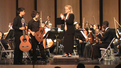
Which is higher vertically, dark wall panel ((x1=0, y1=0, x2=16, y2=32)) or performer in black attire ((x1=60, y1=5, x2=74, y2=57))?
dark wall panel ((x1=0, y1=0, x2=16, y2=32))

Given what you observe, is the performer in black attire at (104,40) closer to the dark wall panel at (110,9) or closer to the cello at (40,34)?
the cello at (40,34)

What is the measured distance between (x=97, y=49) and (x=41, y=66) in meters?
2.31

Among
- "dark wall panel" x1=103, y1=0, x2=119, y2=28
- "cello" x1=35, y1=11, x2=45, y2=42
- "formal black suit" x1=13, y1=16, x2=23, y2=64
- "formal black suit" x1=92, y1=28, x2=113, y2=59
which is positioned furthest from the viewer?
"dark wall panel" x1=103, y1=0, x2=119, y2=28

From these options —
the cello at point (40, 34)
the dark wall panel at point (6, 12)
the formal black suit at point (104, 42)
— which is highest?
the dark wall panel at point (6, 12)

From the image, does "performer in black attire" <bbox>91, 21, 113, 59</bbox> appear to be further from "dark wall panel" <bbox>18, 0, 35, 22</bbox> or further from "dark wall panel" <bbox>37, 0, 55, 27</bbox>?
"dark wall panel" <bbox>18, 0, 35, 22</bbox>

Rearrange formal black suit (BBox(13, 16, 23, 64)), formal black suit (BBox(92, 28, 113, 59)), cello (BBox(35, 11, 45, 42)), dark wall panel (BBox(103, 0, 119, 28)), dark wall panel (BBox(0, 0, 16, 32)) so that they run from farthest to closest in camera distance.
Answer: dark wall panel (BBox(103, 0, 119, 28))
dark wall panel (BBox(0, 0, 16, 32))
formal black suit (BBox(92, 28, 113, 59))
cello (BBox(35, 11, 45, 42))
formal black suit (BBox(13, 16, 23, 64))

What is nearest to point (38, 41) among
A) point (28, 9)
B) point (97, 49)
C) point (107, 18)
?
point (97, 49)

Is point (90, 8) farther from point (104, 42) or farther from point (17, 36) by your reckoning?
point (17, 36)

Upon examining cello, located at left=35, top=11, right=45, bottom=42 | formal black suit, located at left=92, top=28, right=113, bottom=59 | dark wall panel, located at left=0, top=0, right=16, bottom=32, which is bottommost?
formal black suit, located at left=92, top=28, right=113, bottom=59

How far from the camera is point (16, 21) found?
5.64 metres

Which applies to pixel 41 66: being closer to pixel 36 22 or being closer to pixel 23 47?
pixel 23 47

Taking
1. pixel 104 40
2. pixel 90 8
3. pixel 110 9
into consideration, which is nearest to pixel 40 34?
pixel 104 40

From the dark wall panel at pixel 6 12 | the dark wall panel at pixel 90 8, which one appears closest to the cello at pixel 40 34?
the dark wall panel at pixel 6 12

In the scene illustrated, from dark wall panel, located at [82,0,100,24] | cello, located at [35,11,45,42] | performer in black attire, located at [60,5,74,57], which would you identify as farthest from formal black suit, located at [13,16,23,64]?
dark wall panel, located at [82,0,100,24]
